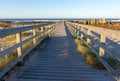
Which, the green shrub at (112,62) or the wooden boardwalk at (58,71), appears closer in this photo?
the wooden boardwalk at (58,71)

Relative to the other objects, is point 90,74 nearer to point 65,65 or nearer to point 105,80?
point 105,80

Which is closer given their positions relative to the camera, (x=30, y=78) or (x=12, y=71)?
(x=30, y=78)

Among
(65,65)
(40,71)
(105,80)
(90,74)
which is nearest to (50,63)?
(65,65)

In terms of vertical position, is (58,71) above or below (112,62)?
below

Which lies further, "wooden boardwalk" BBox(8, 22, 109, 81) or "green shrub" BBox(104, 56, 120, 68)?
"green shrub" BBox(104, 56, 120, 68)

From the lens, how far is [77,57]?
32.2 ft

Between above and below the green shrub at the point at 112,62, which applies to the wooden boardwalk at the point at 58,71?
below

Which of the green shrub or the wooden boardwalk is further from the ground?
the green shrub

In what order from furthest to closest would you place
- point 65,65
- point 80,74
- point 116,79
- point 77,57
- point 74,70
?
point 77,57 < point 65,65 < point 74,70 < point 80,74 < point 116,79

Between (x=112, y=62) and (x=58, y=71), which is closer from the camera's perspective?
(x=58, y=71)

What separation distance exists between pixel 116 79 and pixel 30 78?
7.08 ft

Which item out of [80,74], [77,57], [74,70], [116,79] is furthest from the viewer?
[77,57]

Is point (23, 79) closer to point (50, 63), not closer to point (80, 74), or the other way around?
point (80, 74)

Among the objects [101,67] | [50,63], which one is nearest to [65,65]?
[50,63]
